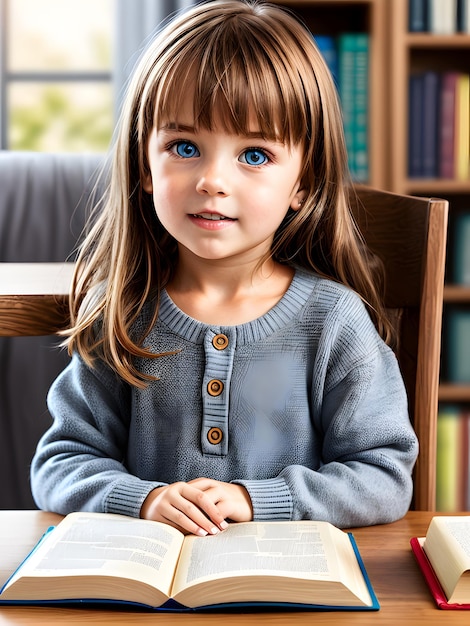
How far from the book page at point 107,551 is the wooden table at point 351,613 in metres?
0.02

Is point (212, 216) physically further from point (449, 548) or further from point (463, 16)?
point (463, 16)

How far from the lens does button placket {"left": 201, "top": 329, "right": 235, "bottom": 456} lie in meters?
1.00

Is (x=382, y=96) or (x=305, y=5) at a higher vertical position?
(x=305, y=5)

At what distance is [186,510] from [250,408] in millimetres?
182

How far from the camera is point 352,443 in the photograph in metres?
0.99

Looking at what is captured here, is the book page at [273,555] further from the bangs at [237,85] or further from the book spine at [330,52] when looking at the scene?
the book spine at [330,52]

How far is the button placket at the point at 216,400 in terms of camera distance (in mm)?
1003

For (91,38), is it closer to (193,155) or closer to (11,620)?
(193,155)

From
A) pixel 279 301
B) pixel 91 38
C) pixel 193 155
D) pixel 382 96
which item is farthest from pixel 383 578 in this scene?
pixel 91 38

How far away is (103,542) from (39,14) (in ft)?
9.16

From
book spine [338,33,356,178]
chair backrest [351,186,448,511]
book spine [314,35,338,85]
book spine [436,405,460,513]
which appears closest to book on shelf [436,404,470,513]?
book spine [436,405,460,513]

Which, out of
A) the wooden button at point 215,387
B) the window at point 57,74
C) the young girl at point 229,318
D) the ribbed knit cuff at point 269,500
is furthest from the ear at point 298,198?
the window at point 57,74

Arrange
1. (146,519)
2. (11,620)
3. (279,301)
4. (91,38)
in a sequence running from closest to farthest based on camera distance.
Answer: (11,620)
(146,519)
(279,301)
(91,38)

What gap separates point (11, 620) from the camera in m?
0.72
